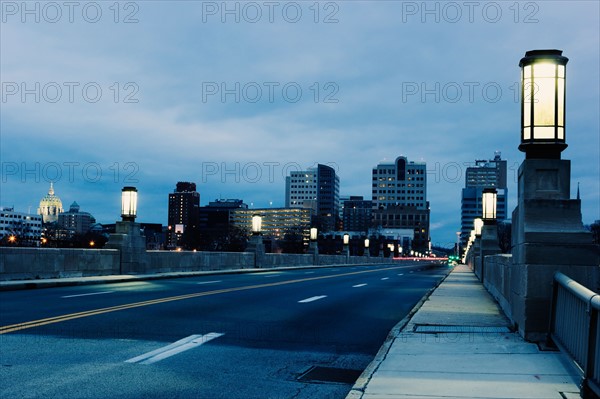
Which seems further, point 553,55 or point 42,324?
point 42,324

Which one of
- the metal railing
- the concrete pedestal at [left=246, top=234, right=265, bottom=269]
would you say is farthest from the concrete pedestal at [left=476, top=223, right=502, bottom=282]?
the metal railing

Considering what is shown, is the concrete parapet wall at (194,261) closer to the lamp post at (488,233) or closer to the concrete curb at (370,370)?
the lamp post at (488,233)

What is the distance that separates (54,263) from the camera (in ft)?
78.8

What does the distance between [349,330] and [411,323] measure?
1.08 meters

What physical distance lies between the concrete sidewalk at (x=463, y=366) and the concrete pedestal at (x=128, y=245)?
19.3 m

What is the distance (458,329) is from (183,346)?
445 centimetres

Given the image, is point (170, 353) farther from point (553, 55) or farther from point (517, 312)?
point (553, 55)

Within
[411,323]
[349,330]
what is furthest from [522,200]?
[349,330]

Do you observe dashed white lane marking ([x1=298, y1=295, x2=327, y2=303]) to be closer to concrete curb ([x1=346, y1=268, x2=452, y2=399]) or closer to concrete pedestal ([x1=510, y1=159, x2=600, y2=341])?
concrete curb ([x1=346, y1=268, x2=452, y2=399])

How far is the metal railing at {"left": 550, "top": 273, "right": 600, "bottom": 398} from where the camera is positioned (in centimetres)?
572

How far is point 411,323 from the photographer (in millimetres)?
11508

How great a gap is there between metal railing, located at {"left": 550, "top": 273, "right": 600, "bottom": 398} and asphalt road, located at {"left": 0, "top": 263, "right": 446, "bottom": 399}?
7.66ft

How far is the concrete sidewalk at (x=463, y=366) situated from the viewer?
20.1ft

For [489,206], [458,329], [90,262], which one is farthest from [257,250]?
[458,329]
